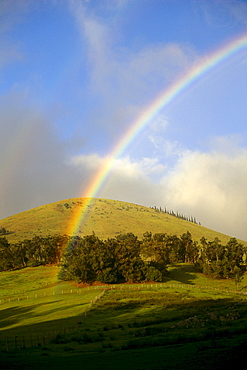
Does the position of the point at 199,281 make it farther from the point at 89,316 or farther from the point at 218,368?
the point at 218,368

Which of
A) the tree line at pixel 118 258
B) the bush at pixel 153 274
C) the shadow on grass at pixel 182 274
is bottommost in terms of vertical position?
the shadow on grass at pixel 182 274

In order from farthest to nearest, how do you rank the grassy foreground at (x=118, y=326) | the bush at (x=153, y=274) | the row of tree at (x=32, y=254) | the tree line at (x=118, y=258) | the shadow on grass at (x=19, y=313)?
the row of tree at (x=32, y=254) → the tree line at (x=118, y=258) → the bush at (x=153, y=274) → the shadow on grass at (x=19, y=313) → the grassy foreground at (x=118, y=326)

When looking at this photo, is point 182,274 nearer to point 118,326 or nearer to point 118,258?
point 118,258

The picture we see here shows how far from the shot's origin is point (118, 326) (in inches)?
2025

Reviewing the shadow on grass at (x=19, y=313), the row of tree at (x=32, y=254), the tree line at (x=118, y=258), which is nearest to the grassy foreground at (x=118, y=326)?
the shadow on grass at (x=19, y=313)

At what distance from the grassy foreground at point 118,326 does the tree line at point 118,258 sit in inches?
251

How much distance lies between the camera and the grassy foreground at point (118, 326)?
25453 millimetres

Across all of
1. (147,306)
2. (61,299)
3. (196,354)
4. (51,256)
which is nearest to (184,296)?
(147,306)

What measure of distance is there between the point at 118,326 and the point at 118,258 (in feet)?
240

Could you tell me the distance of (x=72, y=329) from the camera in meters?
51.5

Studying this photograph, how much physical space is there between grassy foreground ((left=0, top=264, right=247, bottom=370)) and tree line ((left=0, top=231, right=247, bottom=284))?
20.9ft

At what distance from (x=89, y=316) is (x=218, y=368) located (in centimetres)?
4643

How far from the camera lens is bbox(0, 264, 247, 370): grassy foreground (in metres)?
25.5

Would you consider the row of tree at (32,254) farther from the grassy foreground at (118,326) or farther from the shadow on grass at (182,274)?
the shadow on grass at (182,274)
